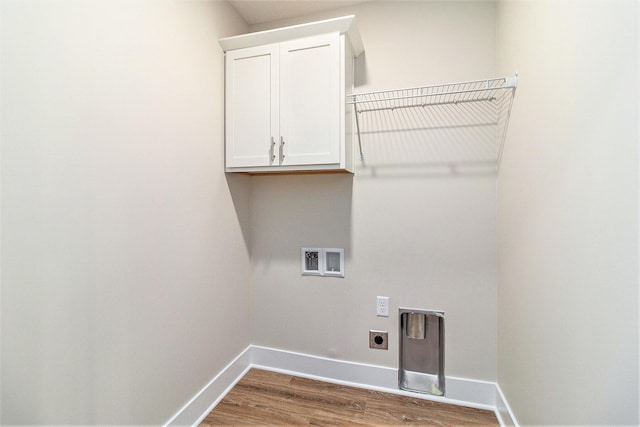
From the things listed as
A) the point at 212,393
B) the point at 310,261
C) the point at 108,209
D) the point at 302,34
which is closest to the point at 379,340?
the point at 310,261

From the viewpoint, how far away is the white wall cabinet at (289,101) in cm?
156

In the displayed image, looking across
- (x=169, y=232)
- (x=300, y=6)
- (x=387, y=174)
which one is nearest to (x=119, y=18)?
(x=169, y=232)

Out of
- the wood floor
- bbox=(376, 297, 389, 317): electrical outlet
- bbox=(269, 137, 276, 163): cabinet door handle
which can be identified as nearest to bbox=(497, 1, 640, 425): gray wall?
the wood floor

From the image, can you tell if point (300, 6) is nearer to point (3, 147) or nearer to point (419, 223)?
point (419, 223)

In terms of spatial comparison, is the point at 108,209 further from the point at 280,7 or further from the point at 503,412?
the point at 503,412

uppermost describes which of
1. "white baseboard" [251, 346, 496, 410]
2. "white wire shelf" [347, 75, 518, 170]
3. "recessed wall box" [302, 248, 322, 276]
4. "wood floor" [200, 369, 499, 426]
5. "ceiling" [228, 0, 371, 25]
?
"ceiling" [228, 0, 371, 25]

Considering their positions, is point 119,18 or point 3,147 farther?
point 119,18

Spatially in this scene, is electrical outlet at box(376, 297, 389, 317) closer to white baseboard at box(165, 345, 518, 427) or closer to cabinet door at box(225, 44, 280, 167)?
white baseboard at box(165, 345, 518, 427)

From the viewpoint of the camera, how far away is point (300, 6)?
182 centimetres

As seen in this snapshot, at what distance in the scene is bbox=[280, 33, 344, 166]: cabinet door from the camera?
1.56 m

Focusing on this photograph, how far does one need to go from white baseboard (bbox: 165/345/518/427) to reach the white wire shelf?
1337 millimetres

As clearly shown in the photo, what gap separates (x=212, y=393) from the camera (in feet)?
5.36

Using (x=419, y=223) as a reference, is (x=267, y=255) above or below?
below

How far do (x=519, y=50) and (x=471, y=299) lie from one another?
1.31 meters
